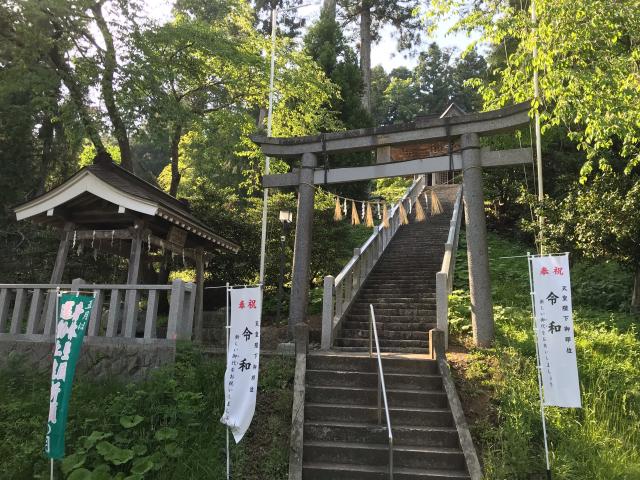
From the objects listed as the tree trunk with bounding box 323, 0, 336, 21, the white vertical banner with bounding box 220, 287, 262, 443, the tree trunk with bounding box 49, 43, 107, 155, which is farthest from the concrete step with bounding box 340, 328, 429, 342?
the tree trunk with bounding box 323, 0, 336, 21

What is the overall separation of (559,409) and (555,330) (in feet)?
4.21

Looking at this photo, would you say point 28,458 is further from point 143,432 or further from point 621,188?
point 621,188

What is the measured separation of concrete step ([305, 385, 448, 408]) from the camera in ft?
22.7

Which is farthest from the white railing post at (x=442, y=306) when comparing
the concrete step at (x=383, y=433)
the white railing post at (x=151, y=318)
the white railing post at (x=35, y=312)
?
the white railing post at (x=35, y=312)

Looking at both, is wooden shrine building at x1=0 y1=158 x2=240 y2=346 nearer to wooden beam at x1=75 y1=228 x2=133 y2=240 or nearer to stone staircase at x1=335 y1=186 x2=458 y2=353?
wooden beam at x1=75 y1=228 x2=133 y2=240

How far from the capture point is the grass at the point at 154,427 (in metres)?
5.86

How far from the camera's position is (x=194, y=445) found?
622 centimetres

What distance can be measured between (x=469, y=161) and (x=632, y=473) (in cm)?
559

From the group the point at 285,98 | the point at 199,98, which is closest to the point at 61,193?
the point at 199,98

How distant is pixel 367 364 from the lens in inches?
308

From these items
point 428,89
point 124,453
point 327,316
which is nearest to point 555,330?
point 327,316

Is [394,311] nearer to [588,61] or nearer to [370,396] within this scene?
[370,396]

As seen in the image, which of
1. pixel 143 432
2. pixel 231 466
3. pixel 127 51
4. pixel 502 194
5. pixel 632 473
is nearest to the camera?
pixel 632 473

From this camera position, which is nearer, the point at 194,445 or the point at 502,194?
the point at 194,445
